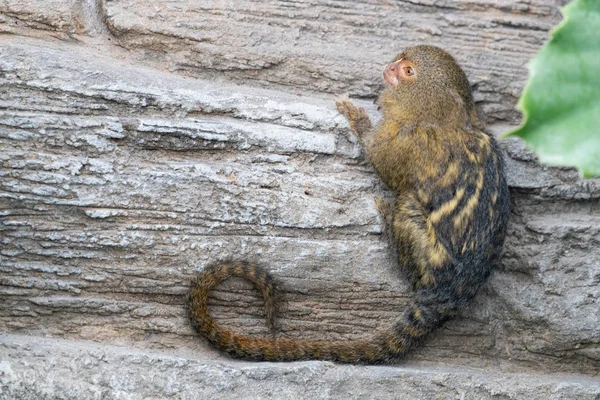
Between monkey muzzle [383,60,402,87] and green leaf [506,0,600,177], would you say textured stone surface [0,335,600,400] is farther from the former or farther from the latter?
green leaf [506,0,600,177]

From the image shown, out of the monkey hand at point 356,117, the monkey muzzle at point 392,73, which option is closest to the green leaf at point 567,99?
the monkey hand at point 356,117

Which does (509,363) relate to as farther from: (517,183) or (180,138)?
(180,138)

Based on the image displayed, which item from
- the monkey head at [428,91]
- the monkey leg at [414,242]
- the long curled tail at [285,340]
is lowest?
the long curled tail at [285,340]

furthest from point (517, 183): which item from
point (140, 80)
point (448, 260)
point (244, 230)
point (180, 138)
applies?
point (140, 80)

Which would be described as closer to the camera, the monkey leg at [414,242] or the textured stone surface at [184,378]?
the textured stone surface at [184,378]

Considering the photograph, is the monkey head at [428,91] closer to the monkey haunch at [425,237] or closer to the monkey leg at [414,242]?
the monkey haunch at [425,237]

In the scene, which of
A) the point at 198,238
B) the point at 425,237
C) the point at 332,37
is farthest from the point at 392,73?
the point at 198,238

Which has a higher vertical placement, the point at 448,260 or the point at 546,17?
the point at 546,17
